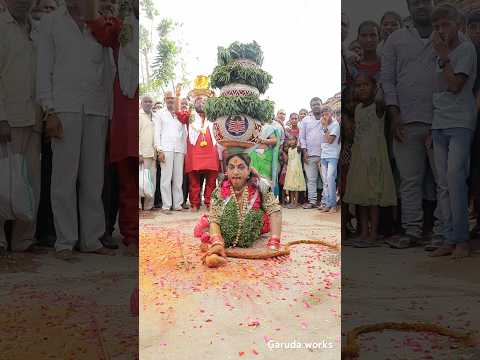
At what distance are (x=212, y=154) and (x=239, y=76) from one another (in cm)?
25

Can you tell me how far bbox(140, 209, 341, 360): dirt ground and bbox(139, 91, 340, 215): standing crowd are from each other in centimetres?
9

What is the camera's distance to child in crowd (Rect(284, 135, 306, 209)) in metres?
1.56

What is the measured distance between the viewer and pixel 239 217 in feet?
5.35

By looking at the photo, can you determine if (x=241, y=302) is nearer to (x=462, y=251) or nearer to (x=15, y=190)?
(x=462, y=251)

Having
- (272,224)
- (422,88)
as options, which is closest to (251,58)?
(272,224)

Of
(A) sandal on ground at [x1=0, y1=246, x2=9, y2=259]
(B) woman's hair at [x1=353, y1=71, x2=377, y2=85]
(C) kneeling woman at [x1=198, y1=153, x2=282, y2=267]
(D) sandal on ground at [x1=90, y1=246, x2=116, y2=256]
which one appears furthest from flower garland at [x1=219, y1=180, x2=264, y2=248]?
(A) sandal on ground at [x1=0, y1=246, x2=9, y2=259]

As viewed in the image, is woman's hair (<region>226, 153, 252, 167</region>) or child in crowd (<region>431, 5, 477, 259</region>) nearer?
woman's hair (<region>226, 153, 252, 167</region>)

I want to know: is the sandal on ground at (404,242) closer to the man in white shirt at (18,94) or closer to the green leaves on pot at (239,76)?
the green leaves on pot at (239,76)

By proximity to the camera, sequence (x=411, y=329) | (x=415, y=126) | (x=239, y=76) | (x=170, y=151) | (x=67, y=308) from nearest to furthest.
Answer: (x=239, y=76) < (x=170, y=151) < (x=411, y=329) < (x=67, y=308) < (x=415, y=126)

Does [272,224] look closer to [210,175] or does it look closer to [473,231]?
[210,175]

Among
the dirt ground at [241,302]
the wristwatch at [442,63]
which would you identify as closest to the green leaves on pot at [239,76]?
the dirt ground at [241,302]

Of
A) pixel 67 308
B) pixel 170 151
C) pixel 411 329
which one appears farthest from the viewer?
pixel 67 308

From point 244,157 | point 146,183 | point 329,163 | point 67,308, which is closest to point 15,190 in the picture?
point 67,308

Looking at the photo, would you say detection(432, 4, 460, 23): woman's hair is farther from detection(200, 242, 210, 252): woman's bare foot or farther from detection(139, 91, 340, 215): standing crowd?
detection(200, 242, 210, 252): woman's bare foot
